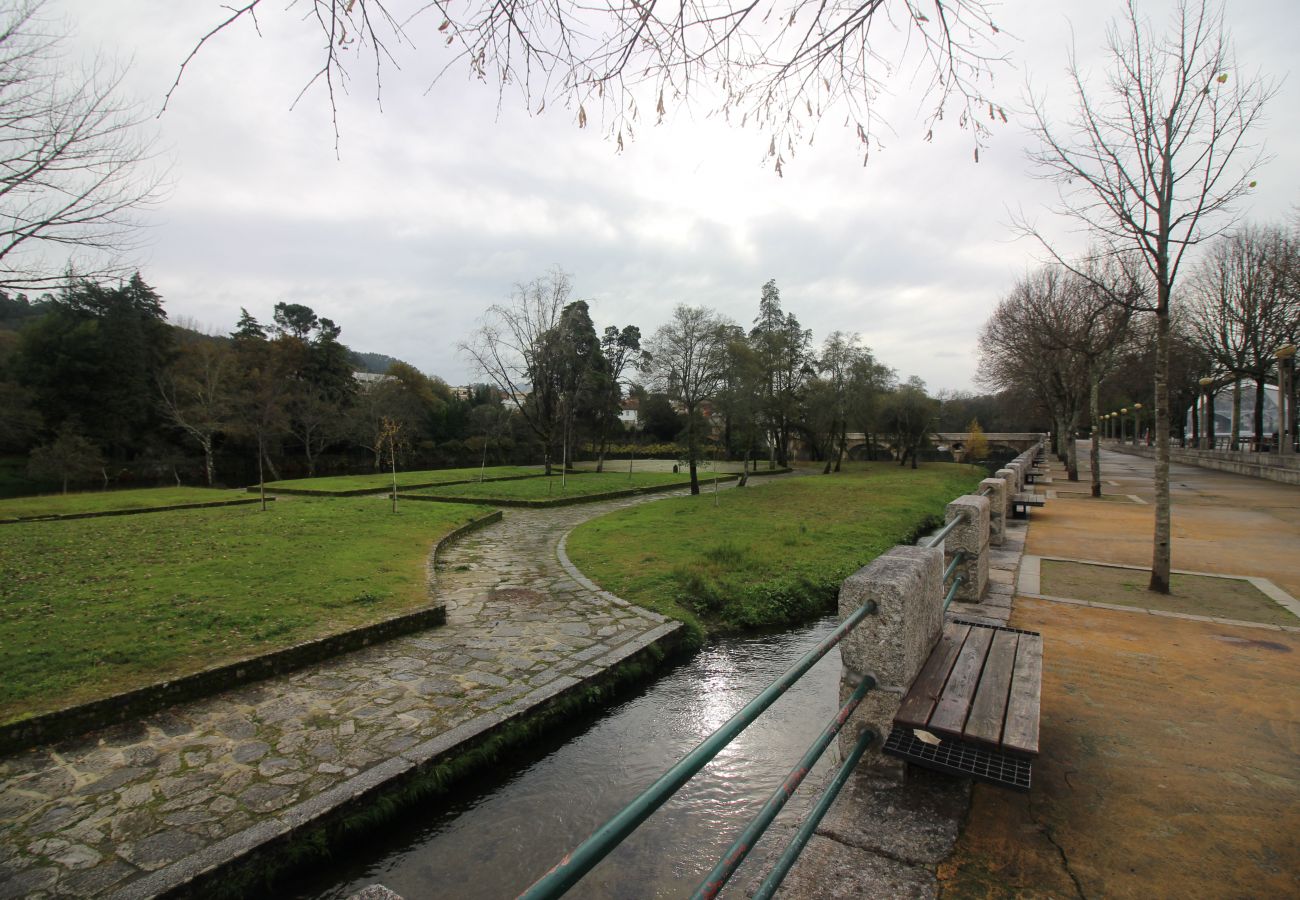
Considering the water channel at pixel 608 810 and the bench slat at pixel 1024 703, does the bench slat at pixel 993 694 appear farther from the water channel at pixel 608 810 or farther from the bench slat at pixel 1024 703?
the water channel at pixel 608 810

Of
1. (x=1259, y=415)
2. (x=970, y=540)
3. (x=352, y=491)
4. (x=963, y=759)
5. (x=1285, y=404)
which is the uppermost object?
(x=1285, y=404)

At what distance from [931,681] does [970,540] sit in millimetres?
3094

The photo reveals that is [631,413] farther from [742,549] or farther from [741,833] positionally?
[741,833]

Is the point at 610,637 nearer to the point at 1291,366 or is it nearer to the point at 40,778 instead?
the point at 40,778

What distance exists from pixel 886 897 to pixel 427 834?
2793 mm

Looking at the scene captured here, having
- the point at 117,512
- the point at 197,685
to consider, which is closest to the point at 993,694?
the point at 197,685

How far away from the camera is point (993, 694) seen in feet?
9.50

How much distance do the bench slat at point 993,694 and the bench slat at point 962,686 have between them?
30 mm

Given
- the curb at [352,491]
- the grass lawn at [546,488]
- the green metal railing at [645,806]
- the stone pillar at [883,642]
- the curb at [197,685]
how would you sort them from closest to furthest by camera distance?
1. the green metal railing at [645,806]
2. the stone pillar at [883,642]
3. the curb at [197,685]
4. the curb at [352,491]
5. the grass lawn at [546,488]

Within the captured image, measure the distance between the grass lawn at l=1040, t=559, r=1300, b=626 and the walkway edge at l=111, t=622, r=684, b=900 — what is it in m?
5.42

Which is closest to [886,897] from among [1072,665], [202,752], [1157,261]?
[1072,665]

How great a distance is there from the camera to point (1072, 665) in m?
4.59

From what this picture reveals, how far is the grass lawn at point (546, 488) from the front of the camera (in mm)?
19375

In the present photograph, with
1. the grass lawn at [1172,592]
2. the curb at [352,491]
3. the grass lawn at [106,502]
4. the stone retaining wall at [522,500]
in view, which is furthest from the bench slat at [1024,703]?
the curb at [352,491]
